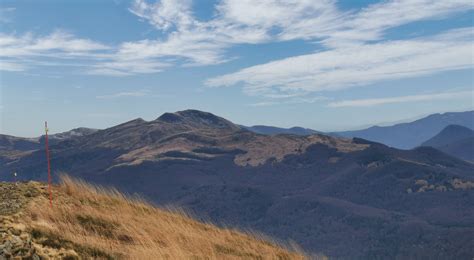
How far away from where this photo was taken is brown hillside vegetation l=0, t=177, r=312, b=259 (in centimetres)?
887

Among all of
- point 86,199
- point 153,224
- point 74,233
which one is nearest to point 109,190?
point 86,199

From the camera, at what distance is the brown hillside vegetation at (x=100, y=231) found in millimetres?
8867

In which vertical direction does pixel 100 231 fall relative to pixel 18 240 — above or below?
below

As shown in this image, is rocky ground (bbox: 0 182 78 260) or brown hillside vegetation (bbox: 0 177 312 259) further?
brown hillside vegetation (bbox: 0 177 312 259)

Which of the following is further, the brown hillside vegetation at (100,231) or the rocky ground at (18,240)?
the brown hillside vegetation at (100,231)

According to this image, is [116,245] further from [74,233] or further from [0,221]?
[0,221]

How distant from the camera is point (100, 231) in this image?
440 inches

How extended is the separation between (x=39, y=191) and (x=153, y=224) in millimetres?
3518

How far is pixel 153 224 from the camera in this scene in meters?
13.1

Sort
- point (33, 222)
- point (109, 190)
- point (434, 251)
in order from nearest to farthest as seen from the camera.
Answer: point (33, 222)
point (109, 190)
point (434, 251)

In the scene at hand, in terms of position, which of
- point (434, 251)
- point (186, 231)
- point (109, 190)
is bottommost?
point (434, 251)

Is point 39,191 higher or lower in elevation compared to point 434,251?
higher

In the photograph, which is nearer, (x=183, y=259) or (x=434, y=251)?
(x=183, y=259)

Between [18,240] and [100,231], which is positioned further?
[100,231]
